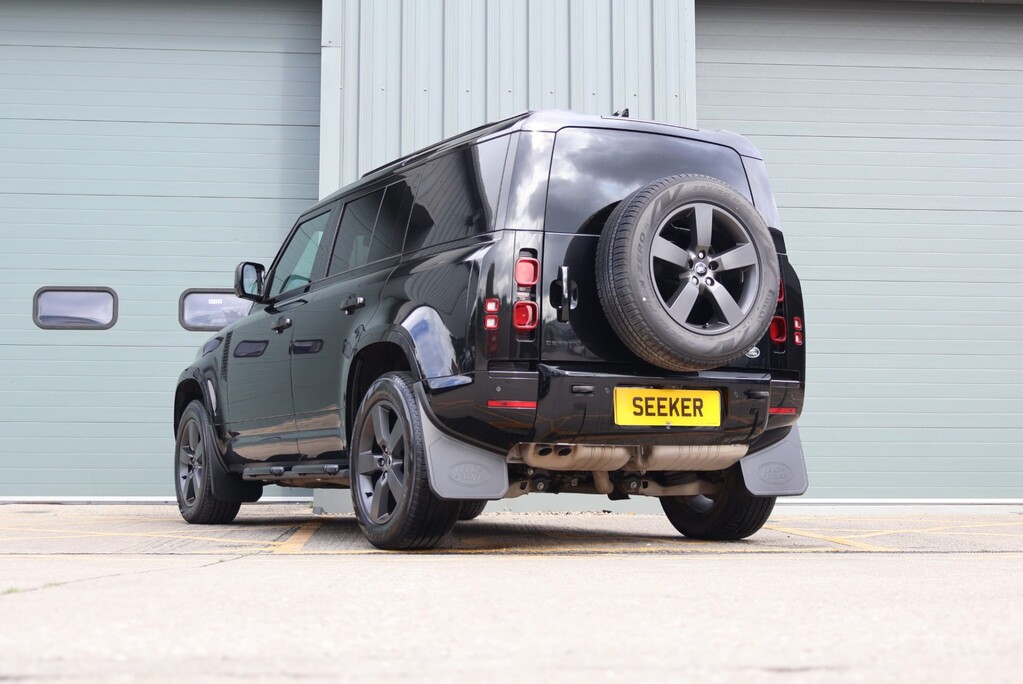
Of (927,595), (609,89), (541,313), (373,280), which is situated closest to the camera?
(927,595)

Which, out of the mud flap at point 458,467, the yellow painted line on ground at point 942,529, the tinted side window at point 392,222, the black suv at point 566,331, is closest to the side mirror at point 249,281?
the black suv at point 566,331

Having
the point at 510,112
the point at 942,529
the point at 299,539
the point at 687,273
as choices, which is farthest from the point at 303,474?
the point at 510,112

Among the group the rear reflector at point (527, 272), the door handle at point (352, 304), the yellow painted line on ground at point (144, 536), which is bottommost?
the yellow painted line on ground at point (144, 536)

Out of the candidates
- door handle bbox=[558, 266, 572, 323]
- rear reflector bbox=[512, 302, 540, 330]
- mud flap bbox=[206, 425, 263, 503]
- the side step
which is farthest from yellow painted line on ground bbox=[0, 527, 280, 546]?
door handle bbox=[558, 266, 572, 323]

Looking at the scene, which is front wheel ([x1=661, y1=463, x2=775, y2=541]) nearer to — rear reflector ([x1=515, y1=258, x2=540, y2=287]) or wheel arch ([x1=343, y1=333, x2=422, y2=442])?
rear reflector ([x1=515, y1=258, x2=540, y2=287])

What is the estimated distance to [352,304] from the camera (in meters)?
5.79

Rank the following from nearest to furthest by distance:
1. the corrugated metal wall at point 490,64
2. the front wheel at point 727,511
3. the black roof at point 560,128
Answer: the black roof at point 560,128
the front wheel at point 727,511
the corrugated metal wall at point 490,64

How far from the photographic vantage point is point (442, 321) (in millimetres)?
5094

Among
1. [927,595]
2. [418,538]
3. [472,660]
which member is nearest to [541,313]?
[418,538]

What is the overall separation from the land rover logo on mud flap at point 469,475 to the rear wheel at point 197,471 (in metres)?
2.88

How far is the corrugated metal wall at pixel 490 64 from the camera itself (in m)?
9.62

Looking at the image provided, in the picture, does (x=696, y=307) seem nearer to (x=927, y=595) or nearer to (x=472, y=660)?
(x=927, y=595)

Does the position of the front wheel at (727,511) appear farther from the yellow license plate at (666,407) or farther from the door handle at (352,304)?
the door handle at (352,304)

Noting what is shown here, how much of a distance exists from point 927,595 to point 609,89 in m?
6.99
